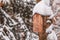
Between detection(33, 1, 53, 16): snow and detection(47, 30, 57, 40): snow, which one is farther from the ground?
detection(33, 1, 53, 16): snow

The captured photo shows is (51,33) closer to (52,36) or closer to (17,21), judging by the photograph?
(52,36)

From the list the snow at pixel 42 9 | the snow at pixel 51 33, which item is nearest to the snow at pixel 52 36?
the snow at pixel 51 33

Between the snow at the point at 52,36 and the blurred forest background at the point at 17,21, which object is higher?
the blurred forest background at the point at 17,21

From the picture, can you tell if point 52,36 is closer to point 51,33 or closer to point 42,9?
point 51,33

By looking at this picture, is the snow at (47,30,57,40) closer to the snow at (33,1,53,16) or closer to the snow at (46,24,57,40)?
the snow at (46,24,57,40)

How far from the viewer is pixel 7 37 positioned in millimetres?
1050

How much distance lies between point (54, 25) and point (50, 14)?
8 cm

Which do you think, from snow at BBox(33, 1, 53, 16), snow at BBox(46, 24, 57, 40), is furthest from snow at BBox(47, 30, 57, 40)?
snow at BBox(33, 1, 53, 16)

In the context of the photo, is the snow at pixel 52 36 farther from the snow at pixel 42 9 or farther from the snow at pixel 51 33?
the snow at pixel 42 9

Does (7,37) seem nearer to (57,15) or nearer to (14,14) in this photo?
(14,14)

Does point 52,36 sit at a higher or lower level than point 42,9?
lower

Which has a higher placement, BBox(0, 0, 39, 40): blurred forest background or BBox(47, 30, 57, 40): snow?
BBox(0, 0, 39, 40): blurred forest background

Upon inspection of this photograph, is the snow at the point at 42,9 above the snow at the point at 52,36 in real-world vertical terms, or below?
above

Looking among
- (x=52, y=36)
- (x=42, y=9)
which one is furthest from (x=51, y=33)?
(x=42, y=9)
